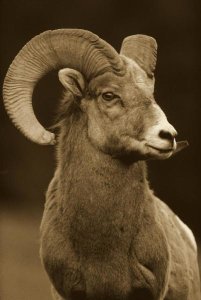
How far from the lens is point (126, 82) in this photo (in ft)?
18.3

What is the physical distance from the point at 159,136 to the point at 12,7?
5071 millimetres

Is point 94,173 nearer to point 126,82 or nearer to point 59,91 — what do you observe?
point 126,82

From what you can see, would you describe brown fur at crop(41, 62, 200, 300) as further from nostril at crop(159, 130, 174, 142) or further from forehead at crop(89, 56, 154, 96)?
nostril at crop(159, 130, 174, 142)

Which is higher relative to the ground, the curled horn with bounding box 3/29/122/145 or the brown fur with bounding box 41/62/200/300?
the curled horn with bounding box 3/29/122/145

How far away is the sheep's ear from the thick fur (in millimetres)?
124

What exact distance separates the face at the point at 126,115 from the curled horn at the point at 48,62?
10 cm

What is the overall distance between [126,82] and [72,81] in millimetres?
348

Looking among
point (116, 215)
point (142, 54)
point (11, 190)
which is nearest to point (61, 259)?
point (116, 215)

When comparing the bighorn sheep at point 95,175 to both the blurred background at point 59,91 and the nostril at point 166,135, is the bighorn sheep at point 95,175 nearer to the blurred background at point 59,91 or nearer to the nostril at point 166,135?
the nostril at point 166,135

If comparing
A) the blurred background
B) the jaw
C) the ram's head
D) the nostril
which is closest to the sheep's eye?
the ram's head

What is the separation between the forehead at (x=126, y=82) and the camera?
18.3 ft

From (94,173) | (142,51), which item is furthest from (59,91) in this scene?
(94,173)

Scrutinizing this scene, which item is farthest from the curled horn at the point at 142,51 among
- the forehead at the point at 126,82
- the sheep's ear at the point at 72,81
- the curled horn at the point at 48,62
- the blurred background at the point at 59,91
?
the blurred background at the point at 59,91

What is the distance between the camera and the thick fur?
5.64 metres
